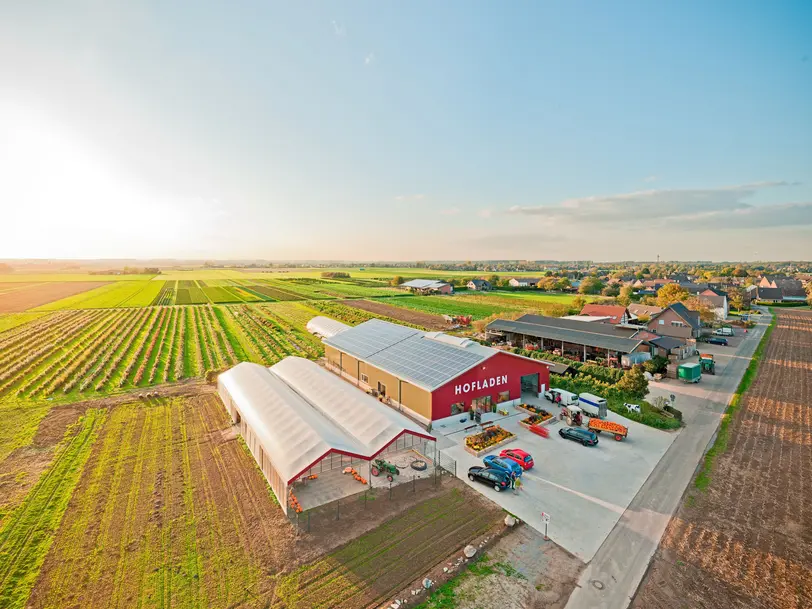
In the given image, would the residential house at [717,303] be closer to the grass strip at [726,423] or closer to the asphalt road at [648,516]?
the grass strip at [726,423]

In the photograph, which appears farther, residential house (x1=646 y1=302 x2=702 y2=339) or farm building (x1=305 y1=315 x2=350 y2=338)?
farm building (x1=305 y1=315 x2=350 y2=338)

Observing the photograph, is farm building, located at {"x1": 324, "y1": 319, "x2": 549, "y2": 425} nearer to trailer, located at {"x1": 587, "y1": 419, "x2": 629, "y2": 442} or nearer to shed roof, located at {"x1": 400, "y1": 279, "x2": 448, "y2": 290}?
trailer, located at {"x1": 587, "y1": 419, "x2": 629, "y2": 442}

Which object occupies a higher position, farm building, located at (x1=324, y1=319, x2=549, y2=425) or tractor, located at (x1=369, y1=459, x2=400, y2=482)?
farm building, located at (x1=324, y1=319, x2=549, y2=425)

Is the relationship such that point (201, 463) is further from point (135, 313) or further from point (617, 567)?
point (135, 313)

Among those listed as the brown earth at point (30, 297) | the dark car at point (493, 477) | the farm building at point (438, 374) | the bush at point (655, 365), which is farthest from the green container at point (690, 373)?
the brown earth at point (30, 297)

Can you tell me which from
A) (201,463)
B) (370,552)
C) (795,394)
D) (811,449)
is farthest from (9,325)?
(795,394)

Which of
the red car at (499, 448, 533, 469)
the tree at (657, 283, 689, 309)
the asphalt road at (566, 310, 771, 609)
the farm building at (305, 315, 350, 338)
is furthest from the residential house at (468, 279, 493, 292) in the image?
the red car at (499, 448, 533, 469)
